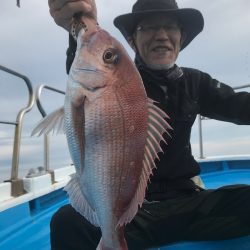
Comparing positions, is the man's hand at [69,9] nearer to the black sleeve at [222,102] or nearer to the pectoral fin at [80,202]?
the pectoral fin at [80,202]

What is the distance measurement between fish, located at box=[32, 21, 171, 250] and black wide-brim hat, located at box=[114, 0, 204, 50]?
4.35ft

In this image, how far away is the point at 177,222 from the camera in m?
2.65

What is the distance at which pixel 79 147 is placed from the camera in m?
1.65

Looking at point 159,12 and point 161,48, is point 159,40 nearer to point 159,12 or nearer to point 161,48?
point 161,48

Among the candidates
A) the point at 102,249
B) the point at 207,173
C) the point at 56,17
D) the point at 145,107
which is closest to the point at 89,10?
the point at 56,17

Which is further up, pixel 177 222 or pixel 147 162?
pixel 147 162

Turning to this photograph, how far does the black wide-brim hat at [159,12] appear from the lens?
2.93 metres

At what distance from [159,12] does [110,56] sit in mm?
1369

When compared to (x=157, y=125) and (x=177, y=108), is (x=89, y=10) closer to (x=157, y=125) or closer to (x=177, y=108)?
(x=157, y=125)

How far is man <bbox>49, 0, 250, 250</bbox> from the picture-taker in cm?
256

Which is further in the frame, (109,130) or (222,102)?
(222,102)

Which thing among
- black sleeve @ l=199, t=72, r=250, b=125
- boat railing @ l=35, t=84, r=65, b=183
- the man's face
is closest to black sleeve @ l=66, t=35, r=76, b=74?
the man's face

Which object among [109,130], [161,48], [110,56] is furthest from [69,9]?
[161,48]

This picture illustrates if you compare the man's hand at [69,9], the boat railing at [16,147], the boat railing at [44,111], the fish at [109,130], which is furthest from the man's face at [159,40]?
the boat railing at [44,111]
